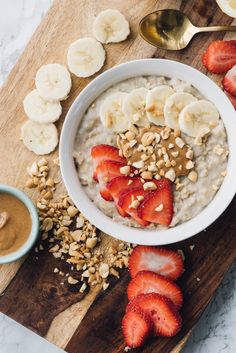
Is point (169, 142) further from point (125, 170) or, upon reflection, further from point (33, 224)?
point (33, 224)

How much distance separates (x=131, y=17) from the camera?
2.17 meters

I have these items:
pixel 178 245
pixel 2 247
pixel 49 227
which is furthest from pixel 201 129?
pixel 2 247

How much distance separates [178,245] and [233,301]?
33 cm

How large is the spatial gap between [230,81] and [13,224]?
88 cm

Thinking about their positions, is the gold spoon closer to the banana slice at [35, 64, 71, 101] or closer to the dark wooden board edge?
the banana slice at [35, 64, 71, 101]

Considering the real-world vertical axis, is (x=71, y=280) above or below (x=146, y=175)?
below

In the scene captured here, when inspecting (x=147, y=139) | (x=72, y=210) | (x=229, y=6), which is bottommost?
(x=72, y=210)

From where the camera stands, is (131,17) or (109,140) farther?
(131,17)

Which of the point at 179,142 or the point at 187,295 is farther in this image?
the point at 187,295

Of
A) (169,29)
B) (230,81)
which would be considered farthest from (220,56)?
(169,29)

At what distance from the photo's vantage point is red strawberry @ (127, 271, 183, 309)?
207 cm

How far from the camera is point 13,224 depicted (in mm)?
2061

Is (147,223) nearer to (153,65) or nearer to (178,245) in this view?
(178,245)

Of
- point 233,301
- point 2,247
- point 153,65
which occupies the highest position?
point 153,65
